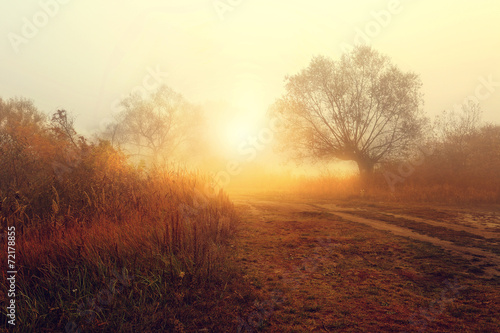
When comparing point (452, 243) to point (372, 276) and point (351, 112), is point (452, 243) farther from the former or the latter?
point (351, 112)

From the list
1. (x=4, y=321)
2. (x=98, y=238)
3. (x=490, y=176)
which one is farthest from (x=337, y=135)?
(x=4, y=321)

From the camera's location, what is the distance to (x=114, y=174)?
7.81m

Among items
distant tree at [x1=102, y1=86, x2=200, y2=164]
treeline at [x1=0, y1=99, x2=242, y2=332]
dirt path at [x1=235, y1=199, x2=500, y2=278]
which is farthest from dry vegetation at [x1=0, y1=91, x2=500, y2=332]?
distant tree at [x1=102, y1=86, x2=200, y2=164]

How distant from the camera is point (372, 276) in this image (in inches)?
160

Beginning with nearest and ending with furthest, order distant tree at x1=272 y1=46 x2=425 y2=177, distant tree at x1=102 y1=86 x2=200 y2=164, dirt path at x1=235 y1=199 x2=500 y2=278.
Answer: dirt path at x1=235 y1=199 x2=500 y2=278 < distant tree at x1=272 y1=46 x2=425 y2=177 < distant tree at x1=102 y1=86 x2=200 y2=164

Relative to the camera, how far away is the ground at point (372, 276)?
2871 mm

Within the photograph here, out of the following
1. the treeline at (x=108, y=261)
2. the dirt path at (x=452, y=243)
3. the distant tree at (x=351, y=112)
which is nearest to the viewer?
the treeline at (x=108, y=261)

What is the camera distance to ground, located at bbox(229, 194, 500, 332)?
2.87m

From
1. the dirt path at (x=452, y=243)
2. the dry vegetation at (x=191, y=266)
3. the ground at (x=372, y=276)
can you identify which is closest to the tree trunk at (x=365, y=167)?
the dirt path at (x=452, y=243)

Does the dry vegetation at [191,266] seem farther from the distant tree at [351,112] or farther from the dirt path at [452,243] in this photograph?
the distant tree at [351,112]

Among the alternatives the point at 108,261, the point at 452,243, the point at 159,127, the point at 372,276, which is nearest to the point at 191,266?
the point at 108,261

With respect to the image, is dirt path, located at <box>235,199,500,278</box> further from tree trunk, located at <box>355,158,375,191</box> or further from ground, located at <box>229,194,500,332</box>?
tree trunk, located at <box>355,158,375,191</box>

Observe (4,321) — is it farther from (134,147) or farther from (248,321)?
(134,147)

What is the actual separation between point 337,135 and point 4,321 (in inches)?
768
